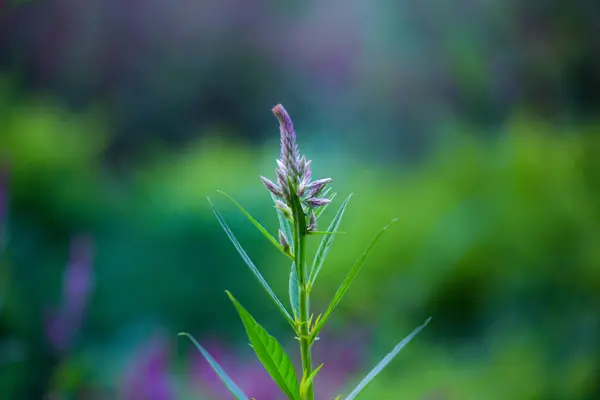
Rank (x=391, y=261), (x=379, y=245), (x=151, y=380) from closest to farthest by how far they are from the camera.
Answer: (x=151, y=380) < (x=391, y=261) < (x=379, y=245)

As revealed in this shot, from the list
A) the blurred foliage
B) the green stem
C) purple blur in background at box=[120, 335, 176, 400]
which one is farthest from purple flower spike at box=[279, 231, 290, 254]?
the blurred foliage

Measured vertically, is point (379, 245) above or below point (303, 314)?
below

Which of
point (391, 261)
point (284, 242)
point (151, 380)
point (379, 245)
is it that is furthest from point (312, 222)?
point (379, 245)

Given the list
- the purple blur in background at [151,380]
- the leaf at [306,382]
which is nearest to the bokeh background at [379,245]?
the purple blur in background at [151,380]

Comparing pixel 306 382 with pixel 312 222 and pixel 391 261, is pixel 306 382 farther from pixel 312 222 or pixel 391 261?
pixel 391 261

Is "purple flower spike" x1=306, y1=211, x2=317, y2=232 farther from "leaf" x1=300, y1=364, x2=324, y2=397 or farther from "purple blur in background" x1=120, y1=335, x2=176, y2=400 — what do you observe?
"purple blur in background" x1=120, y1=335, x2=176, y2=400

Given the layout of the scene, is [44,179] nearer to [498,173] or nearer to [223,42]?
[498,173]
